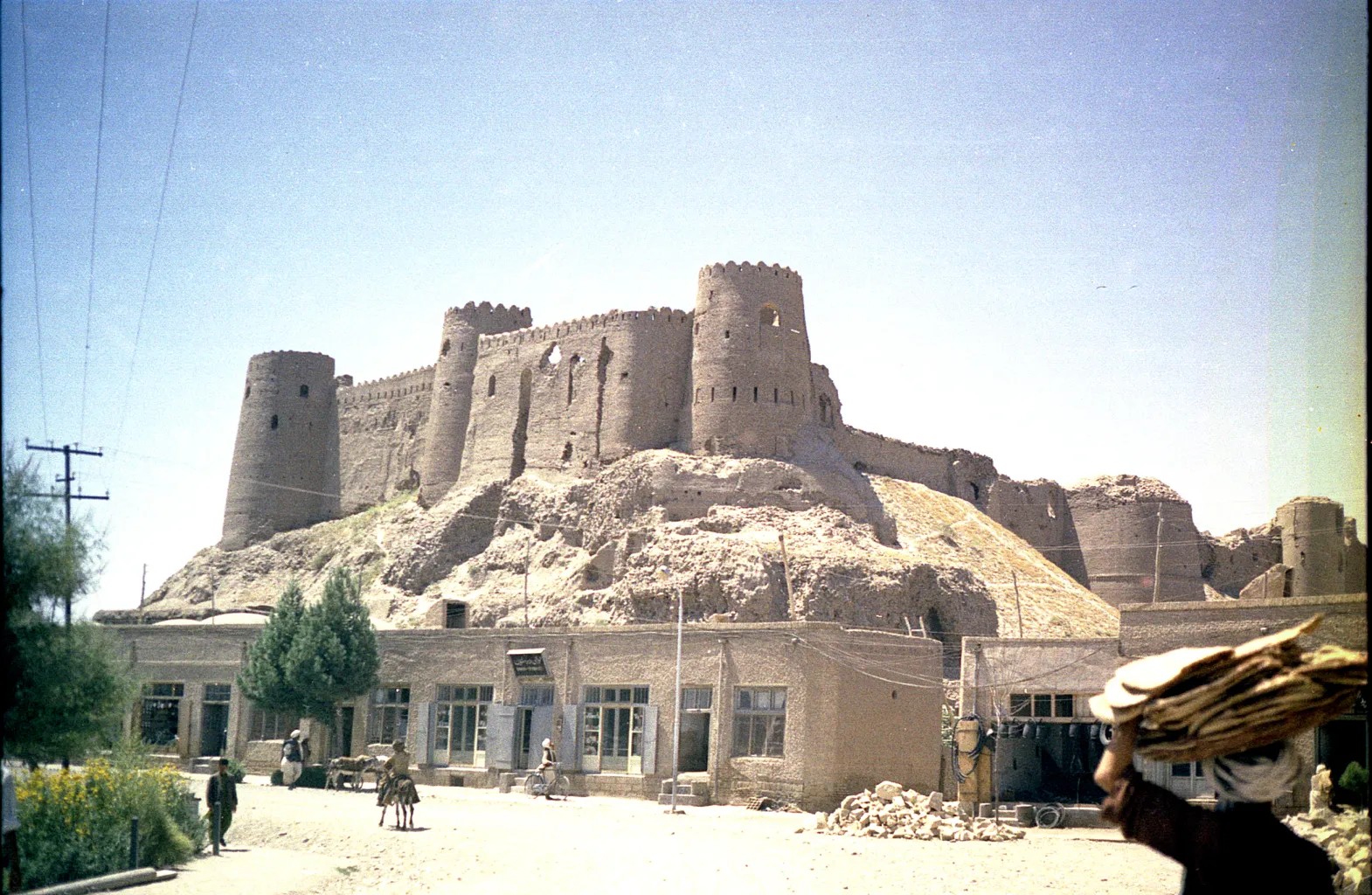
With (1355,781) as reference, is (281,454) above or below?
above

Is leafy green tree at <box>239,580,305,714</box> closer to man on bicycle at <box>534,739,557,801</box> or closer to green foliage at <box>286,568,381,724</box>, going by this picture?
green foliage at <box>286,568,381,724</box>

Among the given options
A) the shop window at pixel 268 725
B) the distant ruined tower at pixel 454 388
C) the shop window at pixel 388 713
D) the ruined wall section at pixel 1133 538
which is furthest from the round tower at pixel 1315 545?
the distant ruined tower at pixel 454 388

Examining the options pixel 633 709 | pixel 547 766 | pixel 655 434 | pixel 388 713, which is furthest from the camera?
pixel 655 434

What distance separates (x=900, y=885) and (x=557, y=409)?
131ft

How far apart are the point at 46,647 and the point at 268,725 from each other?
2366 cm

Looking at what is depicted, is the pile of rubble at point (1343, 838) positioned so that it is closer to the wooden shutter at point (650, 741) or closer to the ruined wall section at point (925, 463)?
the wooden shutter at point (650, 741)

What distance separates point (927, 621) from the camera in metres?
46.5

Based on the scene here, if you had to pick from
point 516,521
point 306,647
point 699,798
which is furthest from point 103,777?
point 516,521

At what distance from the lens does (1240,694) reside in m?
5.11

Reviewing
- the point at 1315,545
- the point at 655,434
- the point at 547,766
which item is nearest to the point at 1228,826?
the point at 547,766

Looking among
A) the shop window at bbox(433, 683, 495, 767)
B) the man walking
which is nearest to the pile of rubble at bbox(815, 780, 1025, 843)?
the shop window at bbox(433, 683, 495, 767)

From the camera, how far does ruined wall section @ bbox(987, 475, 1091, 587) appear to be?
66.1m

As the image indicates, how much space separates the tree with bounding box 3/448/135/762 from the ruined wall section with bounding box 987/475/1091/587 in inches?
2140

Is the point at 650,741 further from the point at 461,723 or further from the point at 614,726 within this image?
the point at 461,723
